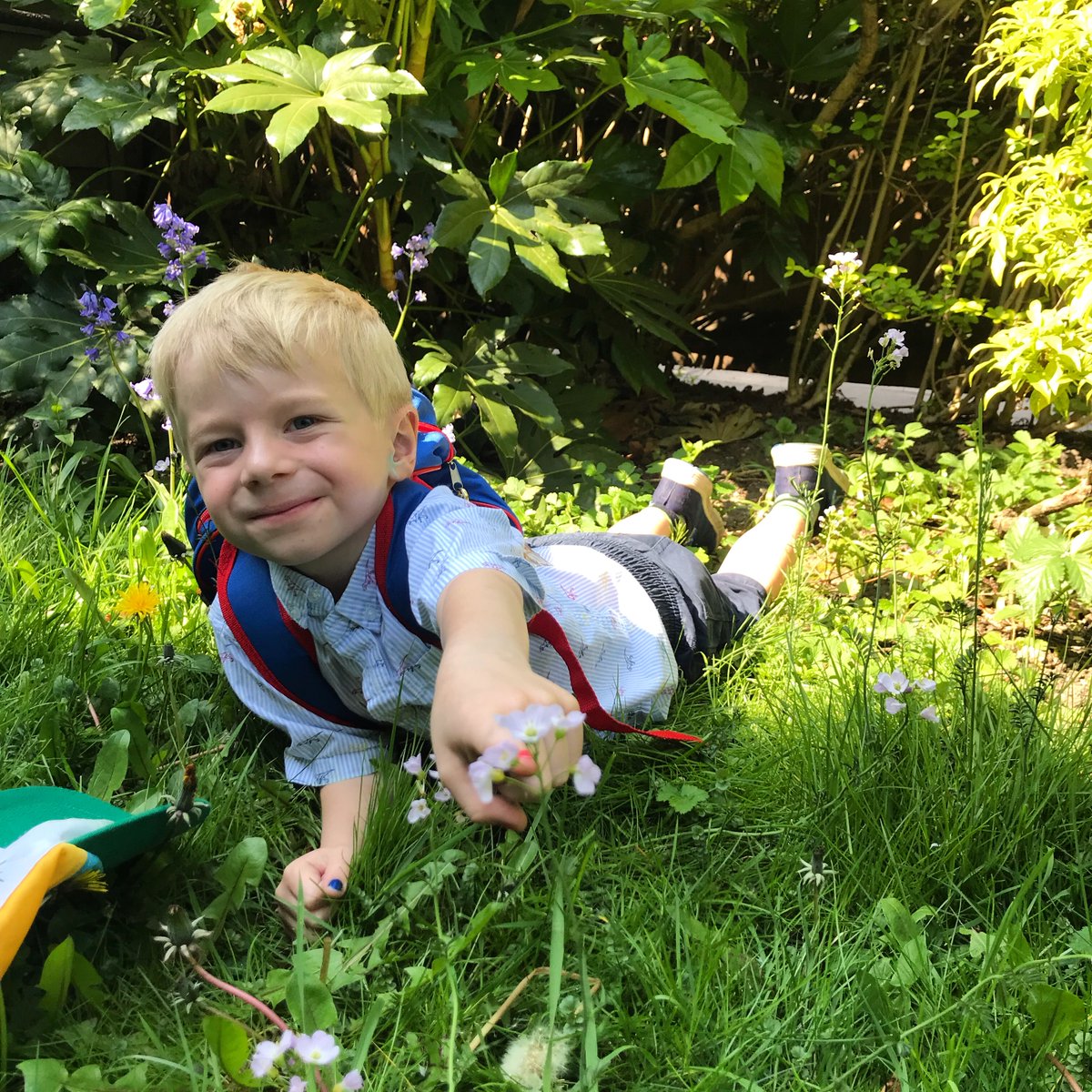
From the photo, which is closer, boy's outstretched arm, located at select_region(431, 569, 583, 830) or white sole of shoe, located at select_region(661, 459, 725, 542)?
boy's outstretched arm, located at select_region(431, 569, 583, 830)

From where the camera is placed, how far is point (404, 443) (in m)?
1.57

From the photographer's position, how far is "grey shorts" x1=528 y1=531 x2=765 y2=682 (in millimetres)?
1999

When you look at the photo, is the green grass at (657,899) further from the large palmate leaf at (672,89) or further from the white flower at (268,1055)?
the large palmate leaf at (672,89)

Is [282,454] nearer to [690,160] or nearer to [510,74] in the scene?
[510,74]

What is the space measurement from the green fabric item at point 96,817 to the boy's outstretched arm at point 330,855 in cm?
14

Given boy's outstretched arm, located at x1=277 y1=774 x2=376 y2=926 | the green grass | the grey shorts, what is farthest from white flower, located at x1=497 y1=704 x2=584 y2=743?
the grey shorts

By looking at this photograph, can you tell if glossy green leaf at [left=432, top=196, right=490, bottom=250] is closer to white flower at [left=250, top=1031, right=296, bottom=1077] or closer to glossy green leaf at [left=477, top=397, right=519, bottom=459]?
glossy green leaf at [left=477, top=397, right=519, bottom=459]

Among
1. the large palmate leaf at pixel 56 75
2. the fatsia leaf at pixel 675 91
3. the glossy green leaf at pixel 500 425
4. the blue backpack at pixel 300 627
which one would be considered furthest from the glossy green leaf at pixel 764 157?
the large palmate leaf at pixel 56 75

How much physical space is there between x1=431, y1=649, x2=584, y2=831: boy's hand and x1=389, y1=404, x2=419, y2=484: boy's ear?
65cm

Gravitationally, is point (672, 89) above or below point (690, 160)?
above

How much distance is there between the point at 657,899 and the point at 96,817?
26.5 inches

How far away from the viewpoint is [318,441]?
4.52ft

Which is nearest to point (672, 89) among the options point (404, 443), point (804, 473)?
point (804, 473)

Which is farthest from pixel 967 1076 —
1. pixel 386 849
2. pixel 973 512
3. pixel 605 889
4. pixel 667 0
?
pixel 667 0
